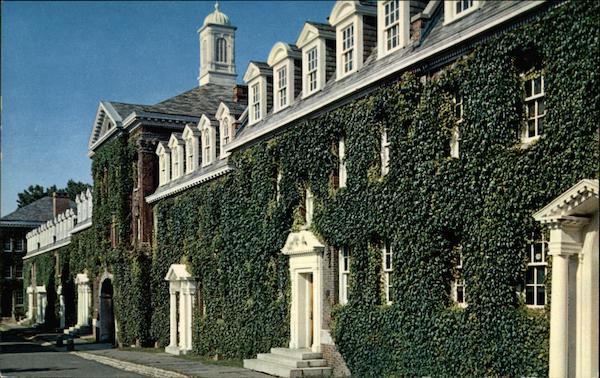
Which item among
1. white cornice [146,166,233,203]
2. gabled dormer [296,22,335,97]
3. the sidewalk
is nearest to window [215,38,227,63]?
white cornice [146,166,233,203]

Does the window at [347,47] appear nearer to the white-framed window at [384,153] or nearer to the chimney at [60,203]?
the white-framed window at [384,153]

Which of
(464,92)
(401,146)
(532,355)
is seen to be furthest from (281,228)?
(532,355)

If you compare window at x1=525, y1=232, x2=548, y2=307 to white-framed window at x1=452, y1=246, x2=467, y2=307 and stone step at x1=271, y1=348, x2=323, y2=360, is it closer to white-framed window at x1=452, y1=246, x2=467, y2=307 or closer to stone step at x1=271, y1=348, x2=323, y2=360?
white-framed window at x1=452, y1=246, x2=467, y2=307

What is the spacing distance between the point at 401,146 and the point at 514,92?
12.7 feet

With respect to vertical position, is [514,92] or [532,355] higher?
[514,92]

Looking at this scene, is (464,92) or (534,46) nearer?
(534,46)

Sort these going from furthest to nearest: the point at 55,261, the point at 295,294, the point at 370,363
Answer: the point at 55,261 → the point at 295,294 → the point at 370,363

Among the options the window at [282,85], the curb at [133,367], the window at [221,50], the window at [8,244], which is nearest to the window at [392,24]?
the window at [282,85]

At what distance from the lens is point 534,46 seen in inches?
615

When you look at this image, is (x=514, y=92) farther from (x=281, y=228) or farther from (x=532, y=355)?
(x=281, y=228)

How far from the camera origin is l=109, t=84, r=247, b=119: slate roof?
42156 millimetres

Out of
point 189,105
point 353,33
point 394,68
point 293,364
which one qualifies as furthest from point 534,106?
point 189,105

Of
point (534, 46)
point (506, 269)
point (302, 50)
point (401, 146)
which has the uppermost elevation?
point (302, 50)

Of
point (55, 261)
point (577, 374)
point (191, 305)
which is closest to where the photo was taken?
point (577, 374)
